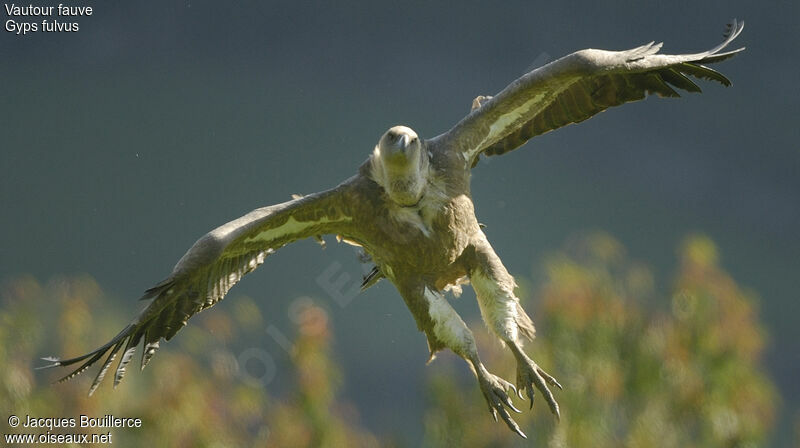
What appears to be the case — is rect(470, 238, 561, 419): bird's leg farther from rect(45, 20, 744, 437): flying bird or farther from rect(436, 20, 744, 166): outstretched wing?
rect(436, 20, 744, 166): outstretched wing

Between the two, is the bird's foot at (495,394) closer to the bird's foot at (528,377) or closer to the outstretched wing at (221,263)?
the bird's foot at (528,377)

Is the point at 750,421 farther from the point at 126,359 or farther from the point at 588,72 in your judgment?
the point at 126,359

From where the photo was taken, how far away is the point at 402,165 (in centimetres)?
639

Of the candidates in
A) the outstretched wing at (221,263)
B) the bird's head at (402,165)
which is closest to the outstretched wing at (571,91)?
the bird's head at (402,165)

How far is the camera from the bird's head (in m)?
6.35

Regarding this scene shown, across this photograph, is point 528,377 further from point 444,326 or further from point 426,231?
point 426,231

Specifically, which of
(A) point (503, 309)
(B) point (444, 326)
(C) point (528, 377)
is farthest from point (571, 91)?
(C) point (528, 377)

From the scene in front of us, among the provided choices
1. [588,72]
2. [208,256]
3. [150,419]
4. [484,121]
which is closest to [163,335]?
[208,256]

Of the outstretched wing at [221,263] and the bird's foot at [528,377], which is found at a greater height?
the outstretched wing at [221,263]

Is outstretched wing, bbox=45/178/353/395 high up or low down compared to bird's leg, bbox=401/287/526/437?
up

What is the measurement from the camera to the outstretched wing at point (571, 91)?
21.9 ft

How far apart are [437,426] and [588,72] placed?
6.49 meters

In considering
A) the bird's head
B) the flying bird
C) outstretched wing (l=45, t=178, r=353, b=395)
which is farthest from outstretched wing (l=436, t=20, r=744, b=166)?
outstretched wing (l=45, t=178, r=353, b=395)

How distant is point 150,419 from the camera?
38.8ft
